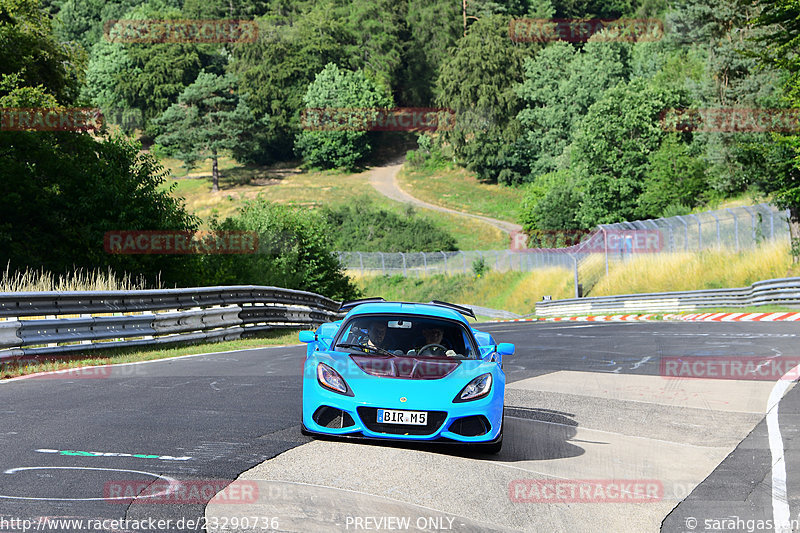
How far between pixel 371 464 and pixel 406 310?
2.31m

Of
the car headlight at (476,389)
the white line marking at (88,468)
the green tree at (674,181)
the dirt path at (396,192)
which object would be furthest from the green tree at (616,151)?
the white line marking at (88,468)

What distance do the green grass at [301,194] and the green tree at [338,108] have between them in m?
2.15

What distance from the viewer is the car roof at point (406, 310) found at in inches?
363

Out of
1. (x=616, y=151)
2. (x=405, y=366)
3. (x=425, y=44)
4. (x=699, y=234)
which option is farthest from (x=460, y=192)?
(x=405, y=366)

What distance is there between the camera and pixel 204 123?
111 metres

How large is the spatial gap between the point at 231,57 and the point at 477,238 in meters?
64.5

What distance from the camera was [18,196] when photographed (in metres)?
25.2

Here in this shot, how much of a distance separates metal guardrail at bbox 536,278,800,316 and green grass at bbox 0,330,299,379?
18.3 m

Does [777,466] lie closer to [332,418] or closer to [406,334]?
[406,334]

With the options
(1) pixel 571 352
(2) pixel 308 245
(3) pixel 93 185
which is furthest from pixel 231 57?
(1) pixel 571 352

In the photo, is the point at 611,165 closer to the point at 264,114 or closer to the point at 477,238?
the point at 477,238

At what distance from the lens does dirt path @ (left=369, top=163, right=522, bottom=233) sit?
89.4 m

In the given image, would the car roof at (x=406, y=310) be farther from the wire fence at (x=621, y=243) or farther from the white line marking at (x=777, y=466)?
the wire fence at (x=621, y=243)

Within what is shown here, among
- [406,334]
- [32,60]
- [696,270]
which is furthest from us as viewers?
[696,270]
